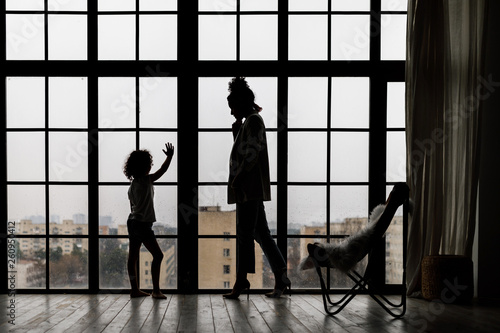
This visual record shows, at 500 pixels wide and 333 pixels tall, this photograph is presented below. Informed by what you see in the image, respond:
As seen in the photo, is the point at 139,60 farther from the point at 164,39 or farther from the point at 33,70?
the point at 33,70

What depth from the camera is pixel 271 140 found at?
15.2 ft

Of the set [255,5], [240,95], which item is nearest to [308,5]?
[255,5]

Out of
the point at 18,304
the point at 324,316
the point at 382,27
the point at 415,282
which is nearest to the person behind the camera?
the point at 324,316

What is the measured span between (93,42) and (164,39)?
0.61 m

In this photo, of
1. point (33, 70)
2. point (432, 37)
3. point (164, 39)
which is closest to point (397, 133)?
point (432, 37)

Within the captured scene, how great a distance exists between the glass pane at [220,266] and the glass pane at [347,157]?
0.99 m

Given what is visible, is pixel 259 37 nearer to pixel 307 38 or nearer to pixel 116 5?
pixel 307 38

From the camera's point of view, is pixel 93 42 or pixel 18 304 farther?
pixel 93 42

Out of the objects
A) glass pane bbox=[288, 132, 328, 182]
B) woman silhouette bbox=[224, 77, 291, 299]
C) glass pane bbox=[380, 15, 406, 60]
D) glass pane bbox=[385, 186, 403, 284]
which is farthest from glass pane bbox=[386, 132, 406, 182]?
woman silhouette bbox=[224, 77, 291, 299]

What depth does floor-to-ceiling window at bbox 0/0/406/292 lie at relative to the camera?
4.57 m

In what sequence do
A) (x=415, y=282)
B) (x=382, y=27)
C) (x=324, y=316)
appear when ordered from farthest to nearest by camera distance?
(x=382, y=27) < (x=415, y=282) < (x=324, y=316)

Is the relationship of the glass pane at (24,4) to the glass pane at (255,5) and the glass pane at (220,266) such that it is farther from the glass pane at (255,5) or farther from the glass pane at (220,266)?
the glass pane at (220,266)

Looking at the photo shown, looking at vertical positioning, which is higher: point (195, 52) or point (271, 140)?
point (195, 52)

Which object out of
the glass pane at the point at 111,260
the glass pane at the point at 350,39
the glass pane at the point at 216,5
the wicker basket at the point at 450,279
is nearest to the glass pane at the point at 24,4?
the glass pane at the point at 216,5
